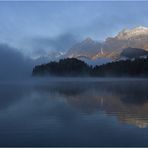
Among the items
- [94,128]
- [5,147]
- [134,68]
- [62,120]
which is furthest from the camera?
[134,68]

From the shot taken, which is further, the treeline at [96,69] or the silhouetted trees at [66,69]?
the silhouetted trees at [66,69]

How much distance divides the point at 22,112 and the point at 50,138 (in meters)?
6.71

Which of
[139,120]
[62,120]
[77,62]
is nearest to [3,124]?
[62,120]

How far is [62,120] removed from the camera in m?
14.4

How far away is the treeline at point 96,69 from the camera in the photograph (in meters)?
146

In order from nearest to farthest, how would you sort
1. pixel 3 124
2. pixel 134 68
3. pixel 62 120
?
1. pixel 3 124
2. pixel 62 120
3. pixel 134 68

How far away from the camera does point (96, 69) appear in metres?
172

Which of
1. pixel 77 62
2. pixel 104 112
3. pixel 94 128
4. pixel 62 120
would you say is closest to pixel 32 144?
pixel 94 128

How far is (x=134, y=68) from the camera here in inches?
5807

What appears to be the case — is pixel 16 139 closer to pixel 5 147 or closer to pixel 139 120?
pixel 5 147

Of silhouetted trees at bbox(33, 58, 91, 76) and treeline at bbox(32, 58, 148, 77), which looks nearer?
treeline at bbox(32, 58, 148, 77)

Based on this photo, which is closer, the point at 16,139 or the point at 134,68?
the point at 16,139

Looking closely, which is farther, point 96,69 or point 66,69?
point 66,69

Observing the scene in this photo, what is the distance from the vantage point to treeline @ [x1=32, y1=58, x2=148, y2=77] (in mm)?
146375
